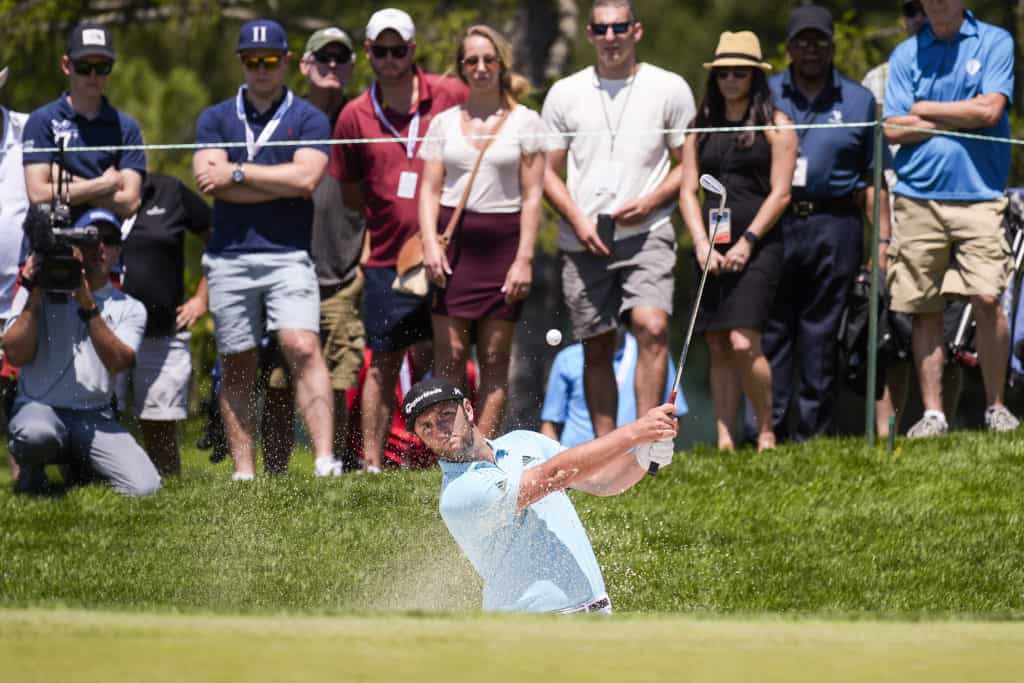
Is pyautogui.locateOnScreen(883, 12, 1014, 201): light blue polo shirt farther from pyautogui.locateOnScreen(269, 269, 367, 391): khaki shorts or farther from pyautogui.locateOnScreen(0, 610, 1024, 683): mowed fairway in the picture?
pyautogui.locateOnScreen(0, 610, 1024, 683): mowed fairway

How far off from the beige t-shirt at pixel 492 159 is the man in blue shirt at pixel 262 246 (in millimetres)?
666

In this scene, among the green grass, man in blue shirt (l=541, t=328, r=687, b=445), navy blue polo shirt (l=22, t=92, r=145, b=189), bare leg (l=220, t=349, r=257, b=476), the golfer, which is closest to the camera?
the golfer

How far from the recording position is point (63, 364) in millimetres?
9156

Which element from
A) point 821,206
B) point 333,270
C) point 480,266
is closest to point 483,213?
point 480,266

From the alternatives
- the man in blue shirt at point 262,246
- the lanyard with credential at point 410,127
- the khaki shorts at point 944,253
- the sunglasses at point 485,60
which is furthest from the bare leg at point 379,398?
the khaki shorts at point 944,253

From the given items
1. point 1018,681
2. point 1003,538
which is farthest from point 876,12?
point 1018,681

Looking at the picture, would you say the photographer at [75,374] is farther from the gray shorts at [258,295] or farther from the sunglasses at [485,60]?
the sunglasses at [485,60]

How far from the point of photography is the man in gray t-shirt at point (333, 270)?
386 inches

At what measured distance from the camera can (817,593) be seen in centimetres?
793

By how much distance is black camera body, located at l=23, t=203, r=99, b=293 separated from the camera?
8891 mm

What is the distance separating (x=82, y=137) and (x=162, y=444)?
1700 millimetres

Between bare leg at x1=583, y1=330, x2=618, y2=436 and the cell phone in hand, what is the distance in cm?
46

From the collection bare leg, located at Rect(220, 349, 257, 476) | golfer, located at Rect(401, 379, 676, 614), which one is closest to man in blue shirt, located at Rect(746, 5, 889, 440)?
bare leg, located at Rect(220, 349, 257, 476)

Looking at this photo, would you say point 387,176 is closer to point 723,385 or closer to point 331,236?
point 331,236
